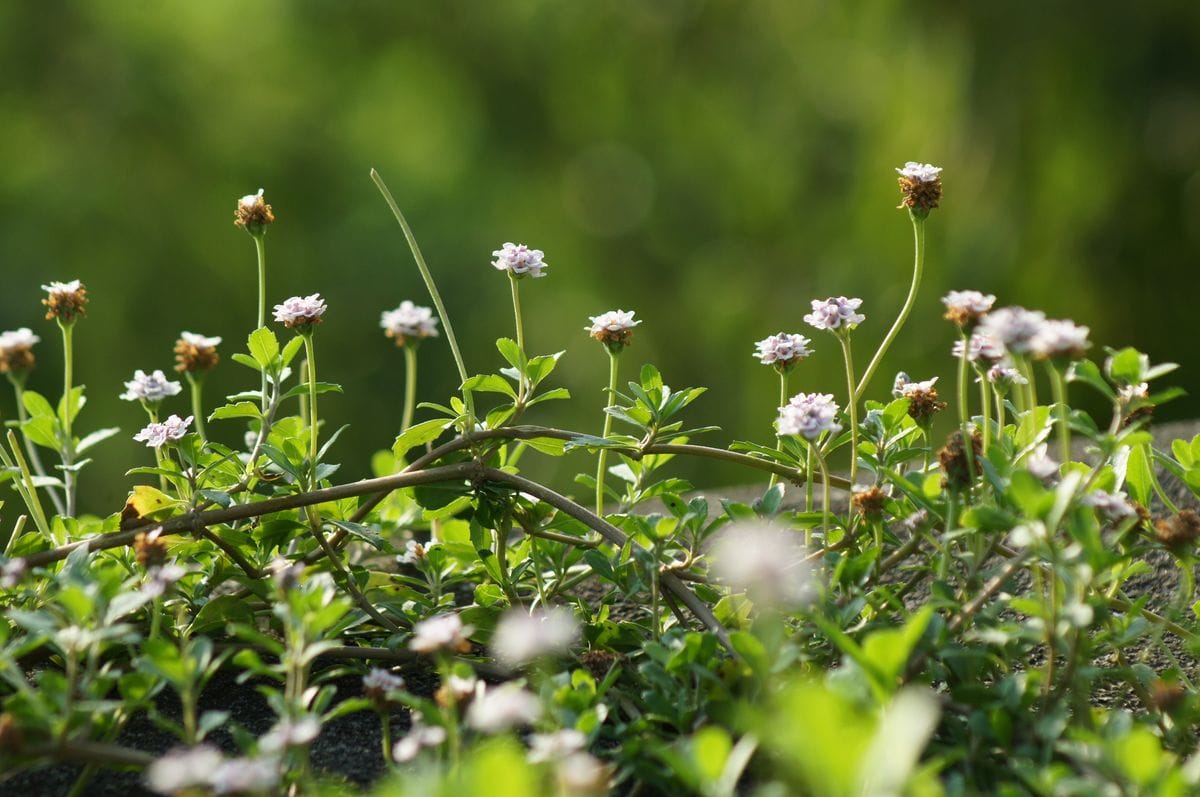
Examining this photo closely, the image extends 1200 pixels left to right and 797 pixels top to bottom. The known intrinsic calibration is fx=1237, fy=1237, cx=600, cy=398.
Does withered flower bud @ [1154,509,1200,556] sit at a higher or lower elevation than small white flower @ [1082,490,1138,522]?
lower

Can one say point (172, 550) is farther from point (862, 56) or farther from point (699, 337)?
point (862, 56)

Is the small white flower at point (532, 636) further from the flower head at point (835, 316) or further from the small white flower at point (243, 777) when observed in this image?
the flower head at point (835, 316)

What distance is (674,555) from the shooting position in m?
1.07

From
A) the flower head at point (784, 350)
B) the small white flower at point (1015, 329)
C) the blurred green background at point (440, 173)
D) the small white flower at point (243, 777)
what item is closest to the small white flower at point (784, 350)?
the flower head at point (784, 350)

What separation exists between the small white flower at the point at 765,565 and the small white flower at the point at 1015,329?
0.18 metres

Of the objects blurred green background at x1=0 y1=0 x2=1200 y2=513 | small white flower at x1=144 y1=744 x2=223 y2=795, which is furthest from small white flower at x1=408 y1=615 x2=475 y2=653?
blurred green background at x1=0 y1=0 x2=1200 y2=513

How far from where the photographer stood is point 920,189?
3.10ft

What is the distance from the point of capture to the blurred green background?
477 centimetres

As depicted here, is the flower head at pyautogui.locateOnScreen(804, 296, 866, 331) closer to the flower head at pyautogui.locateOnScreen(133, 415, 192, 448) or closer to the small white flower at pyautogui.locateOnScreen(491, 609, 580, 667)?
the small white flower at pyautogui.locateOnScreen(491, 609, 580, 667)

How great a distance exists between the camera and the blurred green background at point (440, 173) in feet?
15.6

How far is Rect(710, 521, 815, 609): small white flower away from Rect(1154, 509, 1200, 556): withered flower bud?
0.22 metres

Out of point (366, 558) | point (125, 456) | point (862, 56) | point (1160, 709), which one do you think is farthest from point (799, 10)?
point (1160, 709)

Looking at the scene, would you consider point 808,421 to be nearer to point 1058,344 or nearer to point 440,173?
point 1058,344

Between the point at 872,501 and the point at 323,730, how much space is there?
410 millimetres
